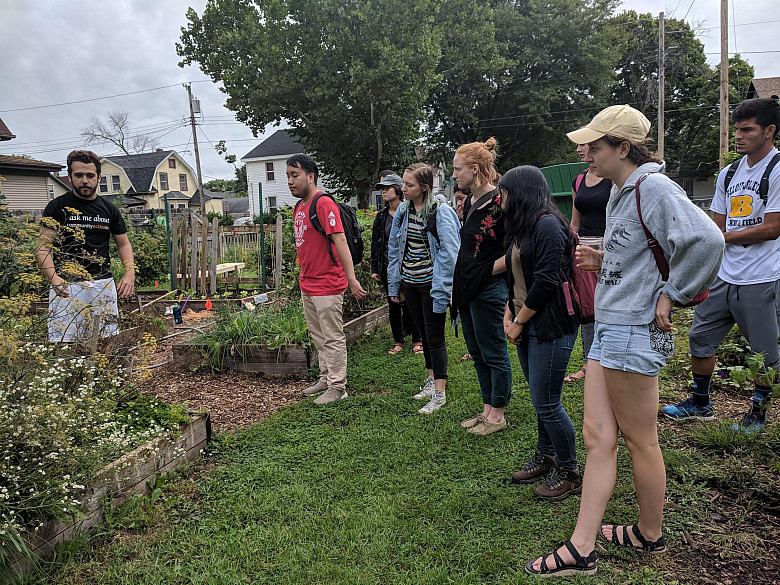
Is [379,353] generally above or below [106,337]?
below

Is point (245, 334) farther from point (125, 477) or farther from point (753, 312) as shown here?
point (753, 312)

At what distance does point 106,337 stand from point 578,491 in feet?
11.5

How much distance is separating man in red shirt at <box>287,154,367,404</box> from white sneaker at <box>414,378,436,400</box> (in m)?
0.68

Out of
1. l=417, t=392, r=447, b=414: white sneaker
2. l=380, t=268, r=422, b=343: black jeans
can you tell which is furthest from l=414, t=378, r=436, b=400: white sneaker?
l=380, t=268, r=422, b=343: black jeans

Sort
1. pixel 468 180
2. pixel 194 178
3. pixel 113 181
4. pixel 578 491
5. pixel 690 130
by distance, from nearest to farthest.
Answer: pixel 578 491 → pixel 468 180 → pixel 690 130 → pixel 113 181 → pixel 194 178

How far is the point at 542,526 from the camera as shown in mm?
2670

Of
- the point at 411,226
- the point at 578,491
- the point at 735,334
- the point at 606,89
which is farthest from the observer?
the point at 606,89

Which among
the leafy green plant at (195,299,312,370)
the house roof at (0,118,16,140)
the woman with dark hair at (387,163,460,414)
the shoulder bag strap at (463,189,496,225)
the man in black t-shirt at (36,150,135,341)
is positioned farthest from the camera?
the house roof at (0,118,16,140)

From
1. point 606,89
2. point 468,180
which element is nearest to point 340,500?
point 468,180

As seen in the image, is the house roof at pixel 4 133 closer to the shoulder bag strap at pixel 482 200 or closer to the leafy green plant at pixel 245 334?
Answer: the leafy green plant at pixel 245 334

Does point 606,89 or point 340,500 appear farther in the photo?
point 606,89

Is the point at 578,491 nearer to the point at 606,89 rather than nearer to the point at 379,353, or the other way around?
the point at 379,353

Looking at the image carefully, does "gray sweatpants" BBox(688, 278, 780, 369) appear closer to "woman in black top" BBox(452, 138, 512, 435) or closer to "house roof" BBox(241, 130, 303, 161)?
"woman in black top" BBox(452, 138, 512, 435)

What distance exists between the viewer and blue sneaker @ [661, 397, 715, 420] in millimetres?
3803
